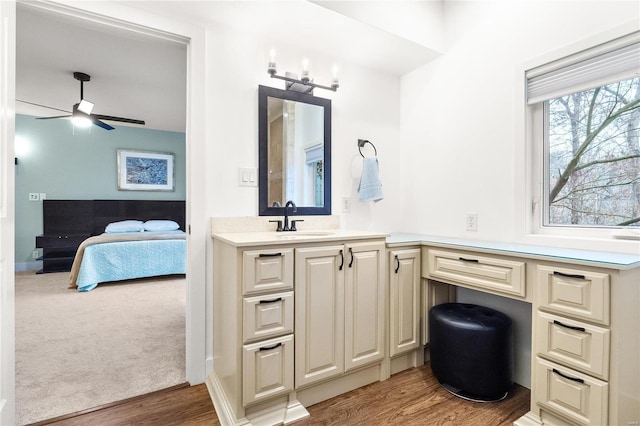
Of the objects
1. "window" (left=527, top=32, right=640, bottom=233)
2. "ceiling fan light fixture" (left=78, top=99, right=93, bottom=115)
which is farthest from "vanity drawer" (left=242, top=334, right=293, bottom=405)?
"ceiling fan light fixture" (left=78, top=99, right=93, bottom=115)

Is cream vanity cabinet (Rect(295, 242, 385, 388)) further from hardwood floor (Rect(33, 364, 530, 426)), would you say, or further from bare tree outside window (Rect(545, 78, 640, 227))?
bare tree outside window (Rect(545, 78, 640, 227))

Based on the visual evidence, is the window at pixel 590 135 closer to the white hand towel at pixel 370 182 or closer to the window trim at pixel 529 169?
the window trim at pixel 529 169

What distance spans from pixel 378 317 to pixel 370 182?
989mm

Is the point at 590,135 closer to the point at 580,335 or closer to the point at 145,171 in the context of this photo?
the point at 580,335

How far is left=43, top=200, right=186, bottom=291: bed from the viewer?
3930 millimetres

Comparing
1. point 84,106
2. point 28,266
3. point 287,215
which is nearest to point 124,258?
point 84,106

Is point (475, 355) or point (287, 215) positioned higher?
point (287, 215)

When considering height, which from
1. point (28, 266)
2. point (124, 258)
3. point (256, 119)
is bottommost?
point (28, 266)

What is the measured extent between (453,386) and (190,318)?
63.4 inches

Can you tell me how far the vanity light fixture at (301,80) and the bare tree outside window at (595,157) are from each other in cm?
136

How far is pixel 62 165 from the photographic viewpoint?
5039mm

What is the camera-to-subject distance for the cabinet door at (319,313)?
1.59 metres

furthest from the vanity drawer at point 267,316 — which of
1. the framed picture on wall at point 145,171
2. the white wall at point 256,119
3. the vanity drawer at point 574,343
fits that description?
the framed picture on wall at point 145,171

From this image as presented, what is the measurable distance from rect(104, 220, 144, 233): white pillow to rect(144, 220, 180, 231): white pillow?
90 millimetres
